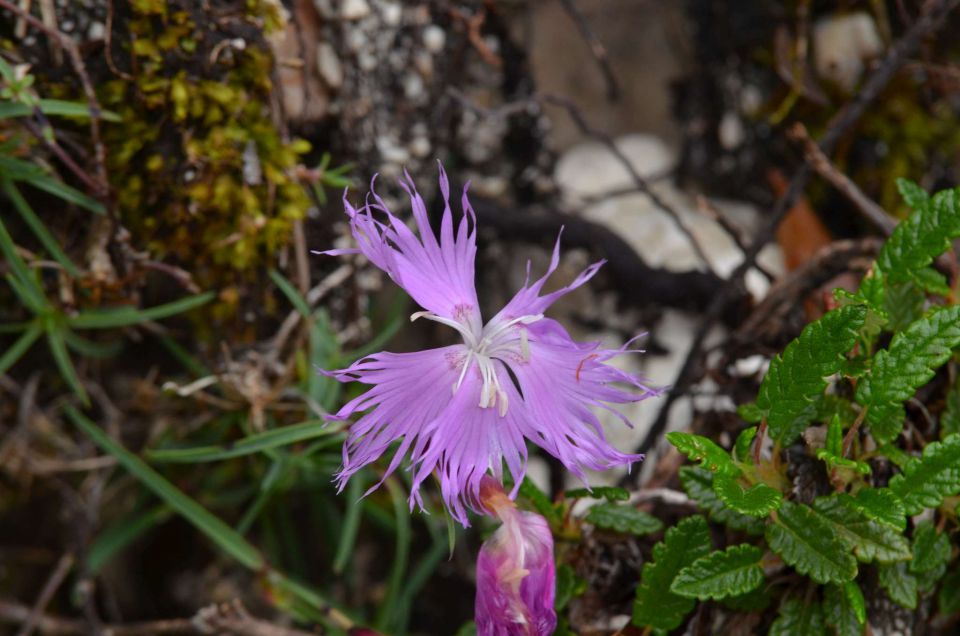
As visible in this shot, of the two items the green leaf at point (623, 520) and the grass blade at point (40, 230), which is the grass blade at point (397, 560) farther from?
the grass blade at point (40, 230)

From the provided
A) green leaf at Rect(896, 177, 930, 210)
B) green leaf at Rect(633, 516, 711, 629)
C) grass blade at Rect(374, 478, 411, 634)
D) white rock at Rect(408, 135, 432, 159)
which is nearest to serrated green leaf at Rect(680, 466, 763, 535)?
green leaf at Rect(633, 516, 711, 629)

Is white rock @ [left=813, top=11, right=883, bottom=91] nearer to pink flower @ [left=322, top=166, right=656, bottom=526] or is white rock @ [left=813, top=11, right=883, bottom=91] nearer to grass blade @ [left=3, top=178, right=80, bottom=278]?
pink flower @ [left=322, top=166, right=656, bottom=526]

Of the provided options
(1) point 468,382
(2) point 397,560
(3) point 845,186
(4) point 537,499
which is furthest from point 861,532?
(2) point 397,560

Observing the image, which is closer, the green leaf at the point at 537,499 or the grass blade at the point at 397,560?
the green leaf at the point at 537,499

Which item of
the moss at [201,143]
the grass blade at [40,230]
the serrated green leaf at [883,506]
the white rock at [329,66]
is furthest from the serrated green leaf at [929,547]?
the grass blade at [40,230]

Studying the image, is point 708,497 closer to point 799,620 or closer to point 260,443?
point 799,620

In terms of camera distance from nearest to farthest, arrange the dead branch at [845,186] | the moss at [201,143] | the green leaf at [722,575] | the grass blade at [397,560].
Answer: the green leaf at [722,575], the moss at [201,143], the dead branch at [845,186], the grass blade at [397,560]

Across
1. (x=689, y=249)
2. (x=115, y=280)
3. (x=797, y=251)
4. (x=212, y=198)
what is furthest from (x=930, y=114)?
(x=115, y=280)
